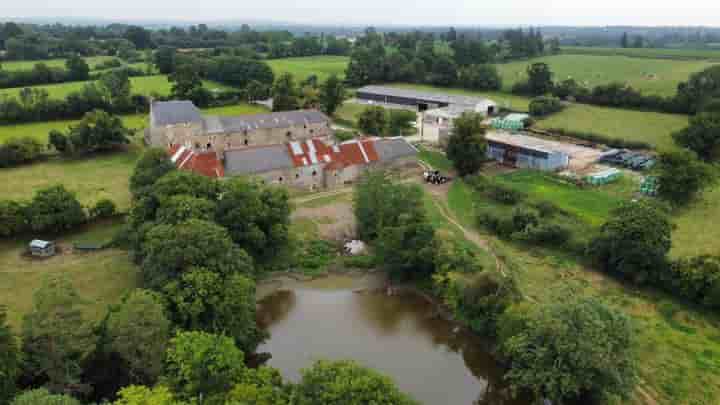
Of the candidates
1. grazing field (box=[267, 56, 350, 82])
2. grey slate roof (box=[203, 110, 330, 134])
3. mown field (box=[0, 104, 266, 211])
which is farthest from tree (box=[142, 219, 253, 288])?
grazing field (box=[267, 56, 350, 82])

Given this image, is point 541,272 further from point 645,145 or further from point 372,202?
point 645,145

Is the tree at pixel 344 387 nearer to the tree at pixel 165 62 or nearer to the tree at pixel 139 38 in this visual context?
the tree at pixel 165 62

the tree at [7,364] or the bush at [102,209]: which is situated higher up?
the bush at [102,209]

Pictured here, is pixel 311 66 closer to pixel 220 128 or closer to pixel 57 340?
pixel 220 128

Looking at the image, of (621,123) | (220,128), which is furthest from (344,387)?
(621,123)

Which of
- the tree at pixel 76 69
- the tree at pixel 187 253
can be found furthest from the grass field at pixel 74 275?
the tree at pixel 76 69

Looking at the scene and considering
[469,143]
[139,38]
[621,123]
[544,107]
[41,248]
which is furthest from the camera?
[139,38]

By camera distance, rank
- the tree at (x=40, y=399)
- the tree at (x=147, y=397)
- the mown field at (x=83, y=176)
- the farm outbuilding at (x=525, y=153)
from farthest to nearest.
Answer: the farm outbuilding at (x=525, y=153) → the mown field at (x=83, y=176) → the tree at (x=147, y=397) → the tree at (x=40, y=399)

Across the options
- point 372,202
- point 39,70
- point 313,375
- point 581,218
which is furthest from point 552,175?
point 39,70
